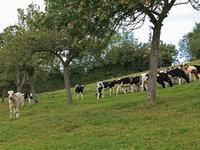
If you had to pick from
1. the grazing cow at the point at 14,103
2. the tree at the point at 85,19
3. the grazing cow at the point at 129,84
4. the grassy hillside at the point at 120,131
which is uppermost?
the tree at the point at 85,19

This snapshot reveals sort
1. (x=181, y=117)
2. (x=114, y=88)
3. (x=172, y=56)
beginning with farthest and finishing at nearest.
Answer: (x=172, y=56), (x=114, y=88), (x=181, y=117)

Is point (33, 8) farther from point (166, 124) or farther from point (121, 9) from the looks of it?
point (166, 124)

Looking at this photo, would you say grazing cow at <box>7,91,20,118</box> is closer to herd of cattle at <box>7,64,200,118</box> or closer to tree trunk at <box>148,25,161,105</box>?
herd of cattle at <box>7,64,200,118</box>

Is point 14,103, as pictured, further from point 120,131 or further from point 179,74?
point 120,131

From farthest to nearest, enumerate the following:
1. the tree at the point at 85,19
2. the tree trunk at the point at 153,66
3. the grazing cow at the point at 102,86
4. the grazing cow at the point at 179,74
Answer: the grazing cow at the point at 102,86
the grazing cow at the point at 179,74
the tree trunk at the point at 153,66
the tree at the point at 85,19

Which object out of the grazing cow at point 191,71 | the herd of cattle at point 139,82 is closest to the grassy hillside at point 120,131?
the herd of cattle at point 139,82

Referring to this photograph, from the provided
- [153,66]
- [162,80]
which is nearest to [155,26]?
[153,66]

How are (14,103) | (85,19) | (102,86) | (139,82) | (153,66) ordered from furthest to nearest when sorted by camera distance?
(102,86), (139,82), (14,103), (153,66), (85,19)

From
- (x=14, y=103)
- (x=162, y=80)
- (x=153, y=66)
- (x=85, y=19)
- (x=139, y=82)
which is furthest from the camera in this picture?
(x=139, y=82)

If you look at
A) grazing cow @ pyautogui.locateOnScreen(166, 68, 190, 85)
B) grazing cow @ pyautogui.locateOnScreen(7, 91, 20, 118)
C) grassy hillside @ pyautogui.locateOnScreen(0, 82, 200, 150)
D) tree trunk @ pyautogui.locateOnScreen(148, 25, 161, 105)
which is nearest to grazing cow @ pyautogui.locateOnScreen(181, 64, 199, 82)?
grazing cow @ pyautogui.locateOnScreen(166, 68, 190, 85)

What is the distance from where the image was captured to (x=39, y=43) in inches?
1793

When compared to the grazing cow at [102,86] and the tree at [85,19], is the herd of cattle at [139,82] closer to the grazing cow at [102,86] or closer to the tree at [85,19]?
the grazing cow at [102,86]

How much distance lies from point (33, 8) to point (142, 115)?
27.1m

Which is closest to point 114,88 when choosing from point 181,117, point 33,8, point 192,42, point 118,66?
point 33,8
